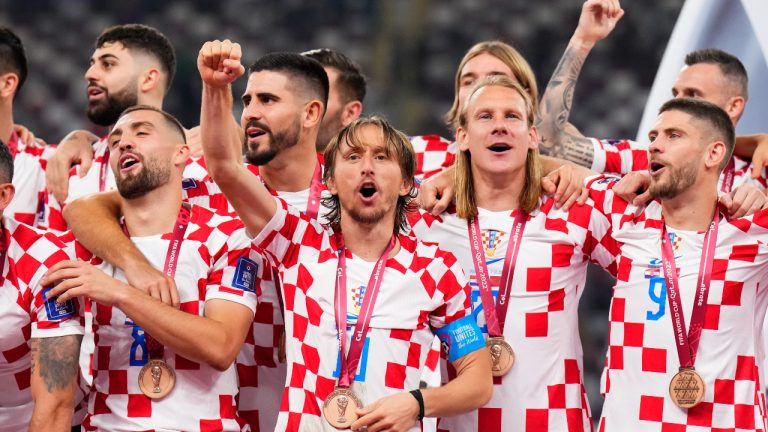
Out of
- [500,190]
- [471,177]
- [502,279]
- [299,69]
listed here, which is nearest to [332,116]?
[299,69]

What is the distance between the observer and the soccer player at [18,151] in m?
4.67

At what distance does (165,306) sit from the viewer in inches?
133

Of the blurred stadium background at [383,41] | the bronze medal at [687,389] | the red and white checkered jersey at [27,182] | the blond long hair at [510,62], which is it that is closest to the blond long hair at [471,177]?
the blond long hair at [510,62]

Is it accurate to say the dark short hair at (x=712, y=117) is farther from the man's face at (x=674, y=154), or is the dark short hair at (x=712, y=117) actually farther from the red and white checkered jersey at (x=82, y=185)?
the red and white checkered jersey at (x=82, y=185)

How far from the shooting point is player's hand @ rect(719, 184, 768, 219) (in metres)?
3.66

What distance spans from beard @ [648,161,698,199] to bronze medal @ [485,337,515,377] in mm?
713

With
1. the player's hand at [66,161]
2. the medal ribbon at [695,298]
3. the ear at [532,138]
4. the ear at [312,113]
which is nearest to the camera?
the medal ribbon at [695,298]

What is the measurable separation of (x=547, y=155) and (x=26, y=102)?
4.95 metres

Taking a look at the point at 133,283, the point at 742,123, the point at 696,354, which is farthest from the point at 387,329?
the point at 742,123

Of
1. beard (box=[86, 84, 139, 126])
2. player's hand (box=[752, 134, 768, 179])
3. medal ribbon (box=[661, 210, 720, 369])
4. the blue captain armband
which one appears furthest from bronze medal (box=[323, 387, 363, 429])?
beard (box=[86, 84, 139, 126])

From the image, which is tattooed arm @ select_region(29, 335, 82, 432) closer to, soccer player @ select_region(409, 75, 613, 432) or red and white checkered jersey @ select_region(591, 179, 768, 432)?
soccer player @ select_region(409, 75, 613, 432)

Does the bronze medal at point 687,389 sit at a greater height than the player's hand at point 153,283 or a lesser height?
lesser

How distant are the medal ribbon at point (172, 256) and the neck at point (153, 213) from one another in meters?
0.06

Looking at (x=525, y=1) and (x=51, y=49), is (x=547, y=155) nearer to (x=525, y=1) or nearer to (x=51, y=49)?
(x=525, y=1)
